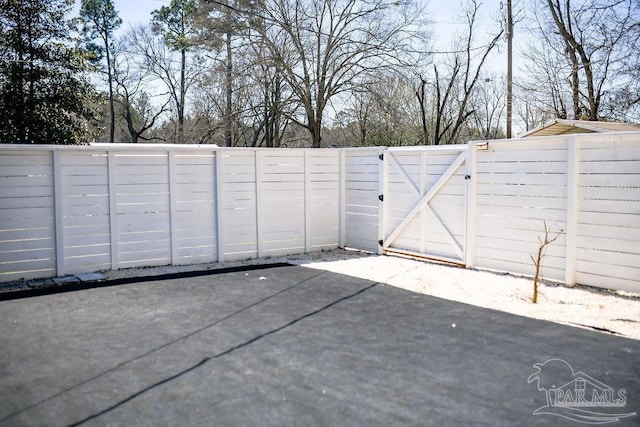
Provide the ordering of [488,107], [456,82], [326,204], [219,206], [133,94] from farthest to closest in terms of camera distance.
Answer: [133,94]
[488,107]
[456,82]
[326,204]
[219,206]

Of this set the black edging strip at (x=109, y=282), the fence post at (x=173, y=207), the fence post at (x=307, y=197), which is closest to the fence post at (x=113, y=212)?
the black edging strip at (x=109, y=282)

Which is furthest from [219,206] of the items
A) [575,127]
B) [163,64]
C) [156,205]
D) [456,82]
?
[163,64]

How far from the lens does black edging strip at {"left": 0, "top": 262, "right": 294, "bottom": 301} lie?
5.79 m

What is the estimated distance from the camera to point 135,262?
7.12 m

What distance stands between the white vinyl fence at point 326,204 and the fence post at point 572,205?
1 cm

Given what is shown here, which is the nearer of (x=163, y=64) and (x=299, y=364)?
(x=299, y=364)

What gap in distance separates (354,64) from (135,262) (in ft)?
35.7

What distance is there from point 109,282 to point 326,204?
3.66 meters

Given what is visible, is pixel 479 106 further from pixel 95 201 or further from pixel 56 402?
pixel 56 402

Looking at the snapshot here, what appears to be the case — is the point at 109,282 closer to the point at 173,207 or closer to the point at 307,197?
the point at 173,207

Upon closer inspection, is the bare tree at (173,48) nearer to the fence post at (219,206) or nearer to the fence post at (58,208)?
the fence post at (219,206)

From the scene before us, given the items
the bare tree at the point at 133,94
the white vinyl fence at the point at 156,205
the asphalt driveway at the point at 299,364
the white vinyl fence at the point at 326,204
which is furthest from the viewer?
the bare tree at the point at 133,94

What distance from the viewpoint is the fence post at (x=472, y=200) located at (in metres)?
6.82

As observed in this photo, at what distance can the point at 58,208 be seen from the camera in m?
6.51
